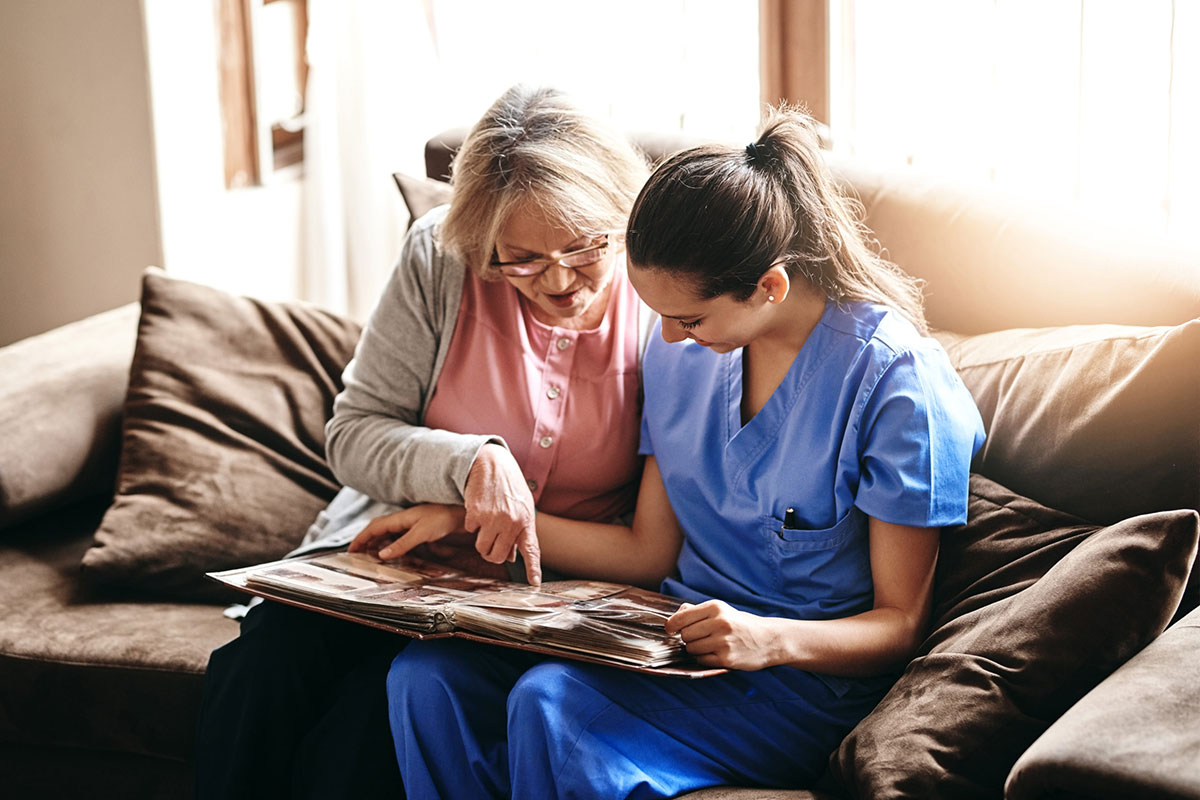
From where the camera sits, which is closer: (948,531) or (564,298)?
(948,531)

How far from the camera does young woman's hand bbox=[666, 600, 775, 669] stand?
1257 mm

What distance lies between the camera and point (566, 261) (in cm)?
156

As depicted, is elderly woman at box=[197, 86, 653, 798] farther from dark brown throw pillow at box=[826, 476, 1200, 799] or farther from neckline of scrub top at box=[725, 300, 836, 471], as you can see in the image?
dark brown throw pillow at box=[826, 476, 1200, 799]

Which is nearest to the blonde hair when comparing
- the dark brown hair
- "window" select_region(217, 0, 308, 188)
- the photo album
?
the dark brown hair

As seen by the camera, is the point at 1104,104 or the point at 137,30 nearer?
the point at 1104,104

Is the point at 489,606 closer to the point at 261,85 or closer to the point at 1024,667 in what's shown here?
the point at 1024,667

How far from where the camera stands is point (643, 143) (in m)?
2.04

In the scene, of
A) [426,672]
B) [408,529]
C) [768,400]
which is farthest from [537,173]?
[426,672]

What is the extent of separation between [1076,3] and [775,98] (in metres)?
0.65

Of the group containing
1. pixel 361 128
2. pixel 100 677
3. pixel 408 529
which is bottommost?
pixel 100 677

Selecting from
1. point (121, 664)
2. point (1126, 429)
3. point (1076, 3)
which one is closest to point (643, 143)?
point (1076, 3)

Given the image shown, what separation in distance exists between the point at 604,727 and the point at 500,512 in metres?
0.35

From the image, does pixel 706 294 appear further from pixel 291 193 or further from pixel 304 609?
pixel 291 193

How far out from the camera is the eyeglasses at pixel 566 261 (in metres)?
1.56
